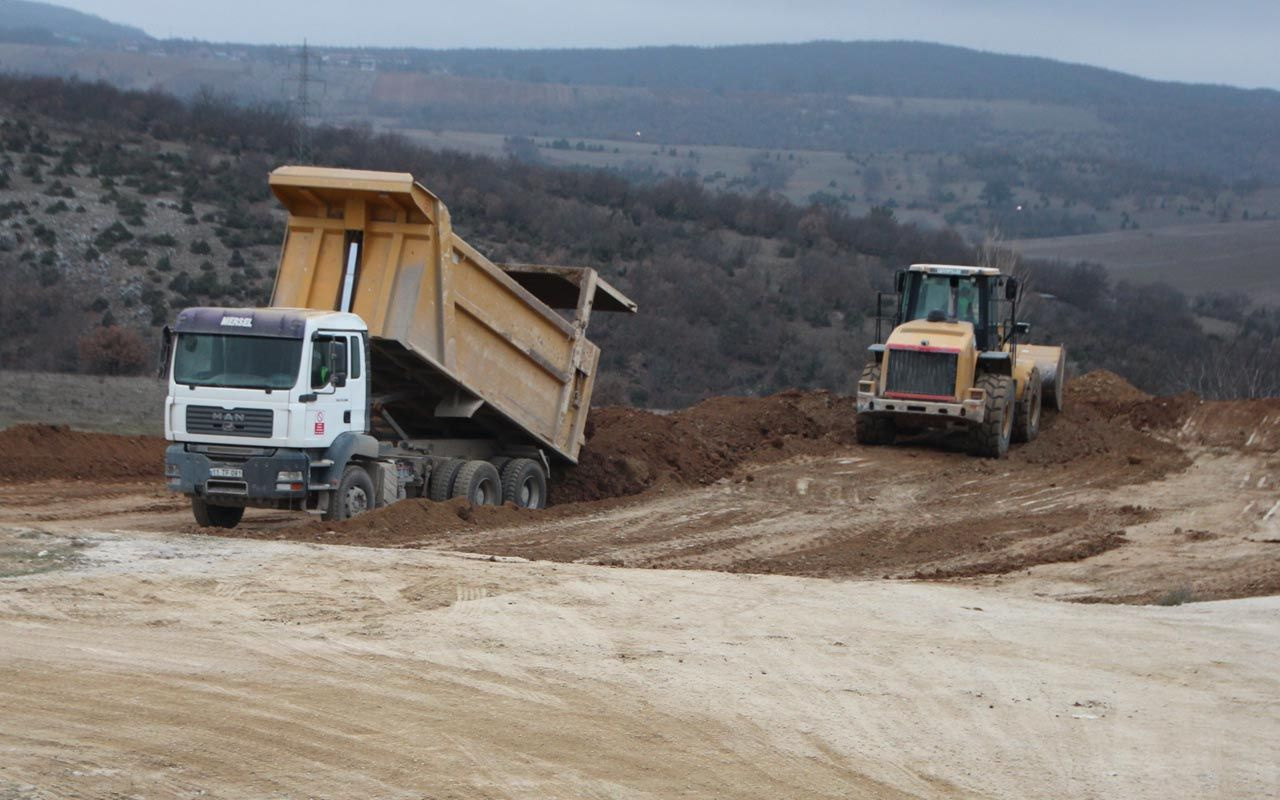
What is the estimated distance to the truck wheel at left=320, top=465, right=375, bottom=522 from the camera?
16.5 meters

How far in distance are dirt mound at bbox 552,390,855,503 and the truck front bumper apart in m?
1.25

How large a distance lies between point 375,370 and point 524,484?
240cm

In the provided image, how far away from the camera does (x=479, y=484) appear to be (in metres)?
18.3

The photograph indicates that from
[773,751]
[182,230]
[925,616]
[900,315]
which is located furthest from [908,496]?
[182,230]

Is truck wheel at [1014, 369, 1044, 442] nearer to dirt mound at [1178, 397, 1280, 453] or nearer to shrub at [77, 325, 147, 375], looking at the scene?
dirt mound at [1178, 397, 1280, 453]

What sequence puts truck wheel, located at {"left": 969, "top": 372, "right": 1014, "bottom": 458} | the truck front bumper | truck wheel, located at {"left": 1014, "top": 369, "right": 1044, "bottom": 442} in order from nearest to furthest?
the truck front bumper
truck wheel, located at {"left": 969, "top": 372, "right": 1014, "bottom": 458}
truck wheel, located at {"left": 1014, "top": 369, "right": 1044, "bottom": 442}

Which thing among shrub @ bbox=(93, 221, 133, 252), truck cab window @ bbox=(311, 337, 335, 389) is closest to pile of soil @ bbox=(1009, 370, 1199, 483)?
truck cab window @ bbox=(311, 337, 335, 389)

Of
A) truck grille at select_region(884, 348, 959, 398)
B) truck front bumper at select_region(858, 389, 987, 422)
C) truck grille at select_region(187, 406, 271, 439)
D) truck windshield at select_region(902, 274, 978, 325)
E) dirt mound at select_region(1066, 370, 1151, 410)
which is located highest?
truck windshield at select_region(902, 274, 978, 325)

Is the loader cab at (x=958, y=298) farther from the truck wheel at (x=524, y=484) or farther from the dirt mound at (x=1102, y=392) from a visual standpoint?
the truck wheel at (x=524, y=484)

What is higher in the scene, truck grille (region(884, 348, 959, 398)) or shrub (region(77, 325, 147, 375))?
truck grille (region(884, 348, 959, 398))

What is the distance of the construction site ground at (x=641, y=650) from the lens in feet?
27.8

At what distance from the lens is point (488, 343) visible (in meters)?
17.9

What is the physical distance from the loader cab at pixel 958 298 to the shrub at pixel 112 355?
58.0 feet

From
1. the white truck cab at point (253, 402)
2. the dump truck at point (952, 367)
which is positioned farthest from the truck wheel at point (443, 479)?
the dump truck at point (952, 367)
